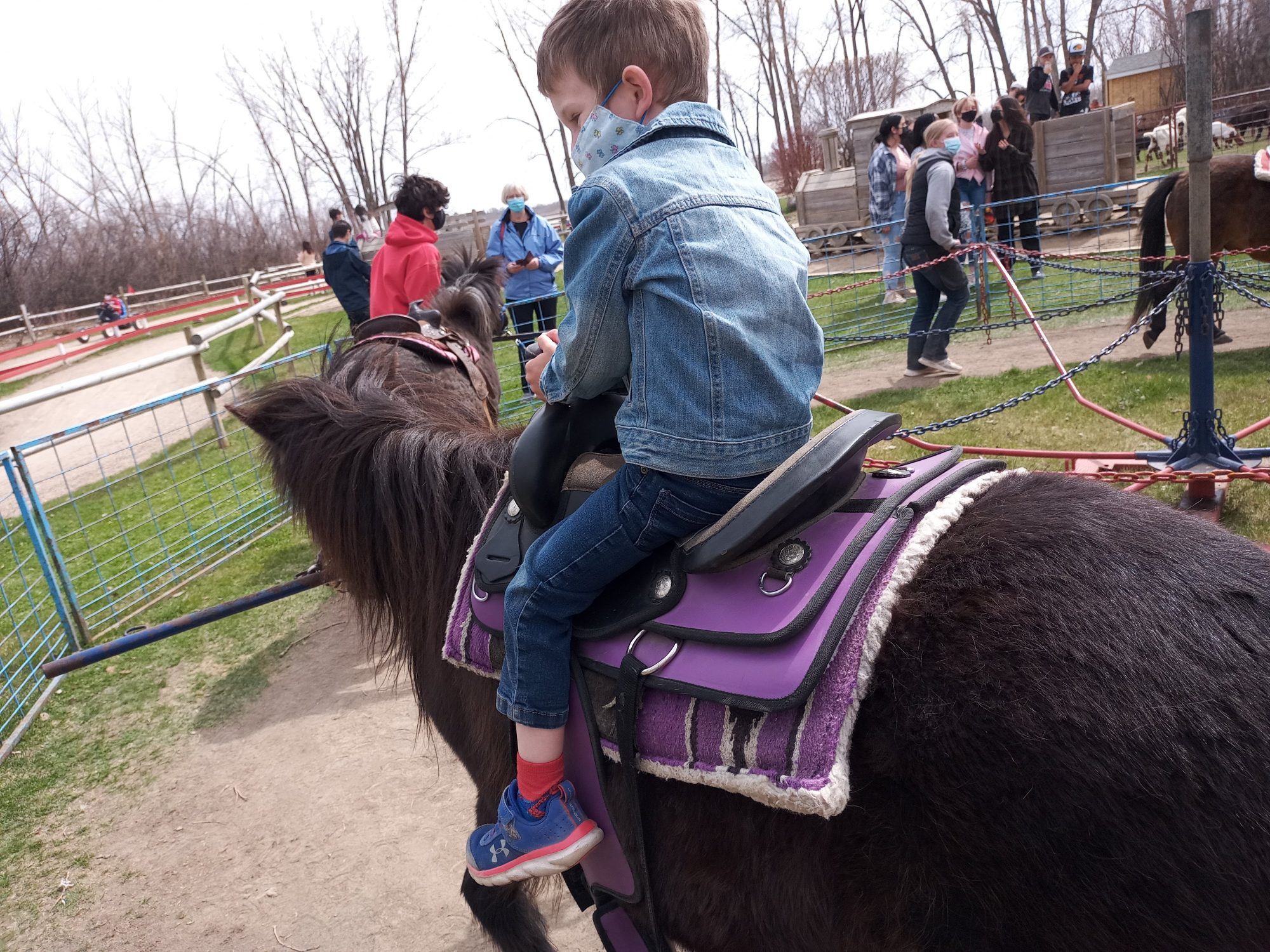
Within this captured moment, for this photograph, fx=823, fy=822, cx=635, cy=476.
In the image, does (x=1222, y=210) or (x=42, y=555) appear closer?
(x=42, y=555)

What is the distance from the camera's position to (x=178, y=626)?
3.01m

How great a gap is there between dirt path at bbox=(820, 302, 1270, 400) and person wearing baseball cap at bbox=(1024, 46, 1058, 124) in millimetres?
6884

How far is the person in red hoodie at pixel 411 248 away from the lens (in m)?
5.38

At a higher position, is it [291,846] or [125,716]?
[125,716]

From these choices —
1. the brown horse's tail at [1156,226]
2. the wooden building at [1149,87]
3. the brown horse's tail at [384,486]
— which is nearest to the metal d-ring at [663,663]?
the brown horse's tail at [384,486]

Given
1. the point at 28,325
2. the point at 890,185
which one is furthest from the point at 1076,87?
the point at 28,325

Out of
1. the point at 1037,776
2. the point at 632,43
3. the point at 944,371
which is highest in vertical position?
the point at 632,43

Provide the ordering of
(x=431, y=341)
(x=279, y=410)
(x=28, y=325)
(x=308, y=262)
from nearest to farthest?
(x=279, y=410) → (x=431, y=341) → (x=28, y=325) → (x=308, y=262)

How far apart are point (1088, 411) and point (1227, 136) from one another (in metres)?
20.9

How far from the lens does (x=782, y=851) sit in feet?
4.49

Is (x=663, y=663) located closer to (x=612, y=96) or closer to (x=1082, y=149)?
(x=612, y=96)

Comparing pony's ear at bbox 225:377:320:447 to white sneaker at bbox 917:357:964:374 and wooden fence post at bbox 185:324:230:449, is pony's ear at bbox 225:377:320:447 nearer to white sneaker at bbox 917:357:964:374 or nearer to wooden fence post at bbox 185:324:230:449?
wooden fence post at bbox 185:324:230:449

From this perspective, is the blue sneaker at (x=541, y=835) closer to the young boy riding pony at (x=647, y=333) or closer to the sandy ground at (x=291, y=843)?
the young boy riding pony at (x=647, y=333)

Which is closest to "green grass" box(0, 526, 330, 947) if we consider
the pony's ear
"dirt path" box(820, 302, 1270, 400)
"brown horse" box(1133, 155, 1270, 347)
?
the pony's ear
